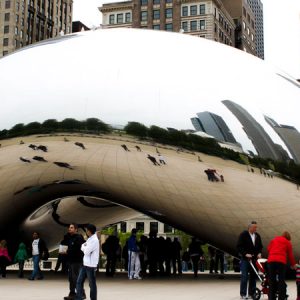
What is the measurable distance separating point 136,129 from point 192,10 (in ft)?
294

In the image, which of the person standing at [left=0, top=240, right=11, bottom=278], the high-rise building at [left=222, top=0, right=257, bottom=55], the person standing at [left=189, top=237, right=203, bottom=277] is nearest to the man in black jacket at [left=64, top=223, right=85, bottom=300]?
the person standing at [left=0, top=240, right=11, bottom=278]

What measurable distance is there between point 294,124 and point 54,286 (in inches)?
207

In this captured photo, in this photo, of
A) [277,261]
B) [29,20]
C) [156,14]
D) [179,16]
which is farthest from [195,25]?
[277,261]

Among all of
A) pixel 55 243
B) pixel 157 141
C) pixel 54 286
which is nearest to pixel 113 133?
pixel 157 141

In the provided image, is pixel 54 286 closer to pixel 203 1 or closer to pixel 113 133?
pixel 113 133

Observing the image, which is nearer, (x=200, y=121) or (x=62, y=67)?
(x=200, y=121)

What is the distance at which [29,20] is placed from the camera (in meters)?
97.2

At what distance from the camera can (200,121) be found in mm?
9531

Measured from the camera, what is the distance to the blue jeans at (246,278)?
27.3 feet

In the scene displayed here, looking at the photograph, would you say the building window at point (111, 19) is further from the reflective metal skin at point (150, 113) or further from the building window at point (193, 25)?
the reflective metal skin at point (150, 113)

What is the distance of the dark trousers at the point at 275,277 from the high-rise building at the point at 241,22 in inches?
4175

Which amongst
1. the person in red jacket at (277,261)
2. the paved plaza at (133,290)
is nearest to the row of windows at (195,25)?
the paved plaza at (133,290)

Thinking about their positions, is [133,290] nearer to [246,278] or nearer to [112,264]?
[246,278]

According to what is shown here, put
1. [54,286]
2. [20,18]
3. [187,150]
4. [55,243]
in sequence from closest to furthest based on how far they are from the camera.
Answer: [187,150], [54,286], [55,243], [20,18]
